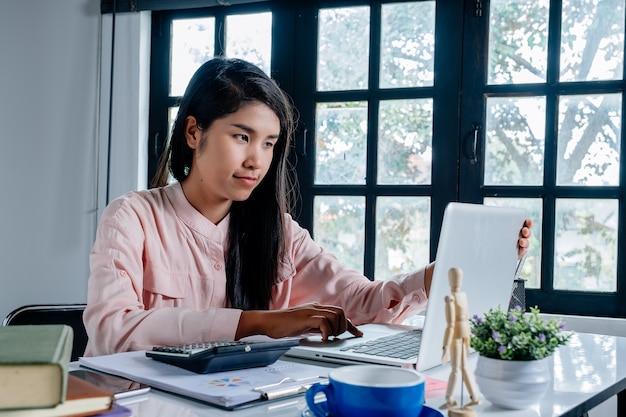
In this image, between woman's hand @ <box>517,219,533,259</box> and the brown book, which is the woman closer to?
woman's hand @ <box>517,219,533,259</box>

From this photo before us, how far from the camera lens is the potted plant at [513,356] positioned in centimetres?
79

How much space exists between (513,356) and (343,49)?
186cm

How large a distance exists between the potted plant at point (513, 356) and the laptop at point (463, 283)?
0.10 meters

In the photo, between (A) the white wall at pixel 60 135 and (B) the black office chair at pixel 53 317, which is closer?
(B) the black office chair at pixel 53 317

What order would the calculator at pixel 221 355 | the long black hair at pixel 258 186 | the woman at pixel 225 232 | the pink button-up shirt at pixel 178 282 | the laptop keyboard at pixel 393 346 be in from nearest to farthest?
the calculator at pixel 221 355 < the laptop keyboard at pixel 393 346 < the pink button-up shirt at pixel 178 282 < the woman at pixel 225 232 < the long black hair at pixel 258 186

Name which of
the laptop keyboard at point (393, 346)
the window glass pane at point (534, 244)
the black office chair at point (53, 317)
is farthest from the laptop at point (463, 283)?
the window glass pane at point (534, 244)

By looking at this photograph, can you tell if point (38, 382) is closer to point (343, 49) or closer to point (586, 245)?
point (586, 245)

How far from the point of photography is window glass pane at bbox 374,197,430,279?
7.86ft

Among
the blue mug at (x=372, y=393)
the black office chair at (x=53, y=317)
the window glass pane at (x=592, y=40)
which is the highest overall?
the window glass pane at (x=592, y=40)

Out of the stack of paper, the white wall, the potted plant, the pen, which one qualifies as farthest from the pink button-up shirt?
the white wall

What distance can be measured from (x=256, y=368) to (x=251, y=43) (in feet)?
6.26

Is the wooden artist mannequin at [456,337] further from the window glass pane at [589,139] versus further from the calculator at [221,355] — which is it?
the window glass pane at [589,139]

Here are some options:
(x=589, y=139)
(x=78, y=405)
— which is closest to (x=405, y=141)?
(x=589, y=139)

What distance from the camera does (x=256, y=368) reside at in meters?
0.95
